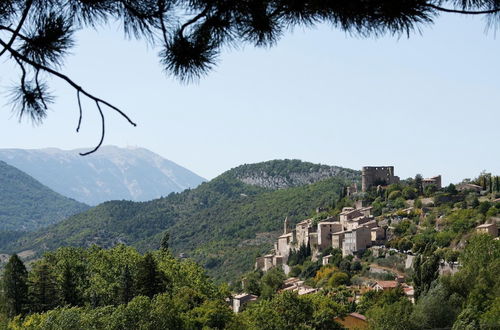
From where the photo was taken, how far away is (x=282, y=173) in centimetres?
16712

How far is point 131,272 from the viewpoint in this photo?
46.6 metres

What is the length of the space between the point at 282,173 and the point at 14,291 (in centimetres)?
12389

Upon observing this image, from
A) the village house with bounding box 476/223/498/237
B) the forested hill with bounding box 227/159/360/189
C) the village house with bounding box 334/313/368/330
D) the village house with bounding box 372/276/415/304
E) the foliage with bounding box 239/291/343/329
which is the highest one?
the forested hill with bounding box 227/159/360/189

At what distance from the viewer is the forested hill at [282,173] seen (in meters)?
160

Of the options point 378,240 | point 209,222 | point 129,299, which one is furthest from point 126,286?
point 209,222

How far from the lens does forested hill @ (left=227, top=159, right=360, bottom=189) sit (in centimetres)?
16031

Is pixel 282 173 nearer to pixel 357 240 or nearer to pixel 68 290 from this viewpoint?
pixel 357 240

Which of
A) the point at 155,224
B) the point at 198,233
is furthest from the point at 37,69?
the point at 155,224

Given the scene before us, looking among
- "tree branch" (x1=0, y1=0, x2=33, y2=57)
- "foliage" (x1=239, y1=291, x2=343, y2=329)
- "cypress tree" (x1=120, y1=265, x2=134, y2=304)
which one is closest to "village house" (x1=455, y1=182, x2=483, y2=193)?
"foliage" (x1=239, y1=291, x2=343, y2=329)

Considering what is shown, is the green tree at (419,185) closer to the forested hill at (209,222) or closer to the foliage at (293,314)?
the forested hill at (209,222)

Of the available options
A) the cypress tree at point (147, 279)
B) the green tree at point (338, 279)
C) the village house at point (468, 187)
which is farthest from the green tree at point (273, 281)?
the village house at point (468, 187)

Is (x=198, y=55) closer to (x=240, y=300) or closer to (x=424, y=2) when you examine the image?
(x=424, y=2)

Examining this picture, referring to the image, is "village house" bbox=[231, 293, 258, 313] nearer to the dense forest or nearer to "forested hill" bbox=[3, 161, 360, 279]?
the dense forest

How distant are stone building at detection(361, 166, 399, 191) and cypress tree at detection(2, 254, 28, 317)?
142 feet
